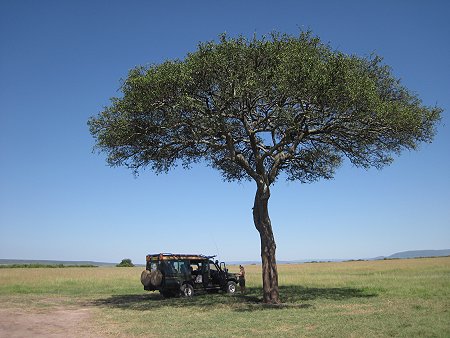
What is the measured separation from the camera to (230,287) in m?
29.0

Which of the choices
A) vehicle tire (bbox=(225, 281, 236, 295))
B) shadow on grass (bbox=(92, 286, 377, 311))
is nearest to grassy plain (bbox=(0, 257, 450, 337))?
shadow on grass (bbox=(92, 286, 377, 311))

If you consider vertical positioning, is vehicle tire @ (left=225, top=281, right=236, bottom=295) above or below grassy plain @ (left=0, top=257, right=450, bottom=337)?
above

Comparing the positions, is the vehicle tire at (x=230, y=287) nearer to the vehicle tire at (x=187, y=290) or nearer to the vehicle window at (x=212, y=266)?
the vehicle window at (x=212, y=266)

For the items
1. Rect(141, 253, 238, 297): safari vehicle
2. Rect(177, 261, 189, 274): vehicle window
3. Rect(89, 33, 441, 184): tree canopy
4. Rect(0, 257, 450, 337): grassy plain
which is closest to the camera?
Rect(0, 257, 450, 337): grassy plain

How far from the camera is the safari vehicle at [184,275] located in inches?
1053

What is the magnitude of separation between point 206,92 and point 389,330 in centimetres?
1363

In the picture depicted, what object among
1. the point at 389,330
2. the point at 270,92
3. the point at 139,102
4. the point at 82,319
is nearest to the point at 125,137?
the point at 139,102

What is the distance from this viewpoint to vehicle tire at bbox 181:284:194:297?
27016 millimetres

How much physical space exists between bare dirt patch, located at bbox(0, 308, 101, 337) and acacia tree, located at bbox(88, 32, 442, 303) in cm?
884

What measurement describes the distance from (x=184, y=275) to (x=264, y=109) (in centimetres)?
1162

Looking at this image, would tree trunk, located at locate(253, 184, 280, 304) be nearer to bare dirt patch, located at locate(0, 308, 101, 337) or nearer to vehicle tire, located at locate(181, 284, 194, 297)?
vehicle tire, located at locate(181, 284, 194, 297)

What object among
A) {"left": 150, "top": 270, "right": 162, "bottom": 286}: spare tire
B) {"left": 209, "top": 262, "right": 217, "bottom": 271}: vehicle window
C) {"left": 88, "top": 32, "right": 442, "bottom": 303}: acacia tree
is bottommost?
{"left": 150, "top": 270, "right": 162, "bottom": 286}: spare tire

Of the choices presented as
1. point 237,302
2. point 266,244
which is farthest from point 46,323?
point 266,244

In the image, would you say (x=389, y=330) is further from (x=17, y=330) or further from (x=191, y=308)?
(x=17, y=330)
